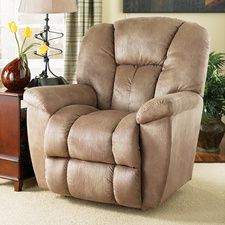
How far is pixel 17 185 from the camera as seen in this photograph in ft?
10.8

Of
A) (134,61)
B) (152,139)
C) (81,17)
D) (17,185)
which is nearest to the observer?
(152,139)

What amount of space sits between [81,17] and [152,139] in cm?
196

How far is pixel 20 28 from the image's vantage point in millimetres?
4723

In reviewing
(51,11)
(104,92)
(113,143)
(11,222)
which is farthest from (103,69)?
(11,222)

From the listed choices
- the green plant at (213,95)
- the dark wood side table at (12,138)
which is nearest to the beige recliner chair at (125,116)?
the dark wood side table at (12,138)

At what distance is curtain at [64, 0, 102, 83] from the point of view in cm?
447

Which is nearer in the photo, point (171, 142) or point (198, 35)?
point (171, 142)

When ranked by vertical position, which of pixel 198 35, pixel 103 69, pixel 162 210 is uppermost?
pixel 198 35

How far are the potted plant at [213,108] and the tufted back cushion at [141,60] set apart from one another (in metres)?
0.81

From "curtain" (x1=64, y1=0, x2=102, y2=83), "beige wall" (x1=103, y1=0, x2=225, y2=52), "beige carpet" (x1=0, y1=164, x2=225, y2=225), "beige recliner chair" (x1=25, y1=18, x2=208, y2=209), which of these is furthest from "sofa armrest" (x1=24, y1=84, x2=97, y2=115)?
"beige wall" (x1=103, y1=0, x2=225, y2=52)

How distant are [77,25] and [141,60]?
1172 millimetres

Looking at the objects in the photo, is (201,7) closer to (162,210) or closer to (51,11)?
(51,11)

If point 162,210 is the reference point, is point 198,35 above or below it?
above

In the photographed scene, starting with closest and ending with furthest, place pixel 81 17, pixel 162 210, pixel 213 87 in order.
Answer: pixel 162 210 < pixel 213 87 < pixel 81 17
